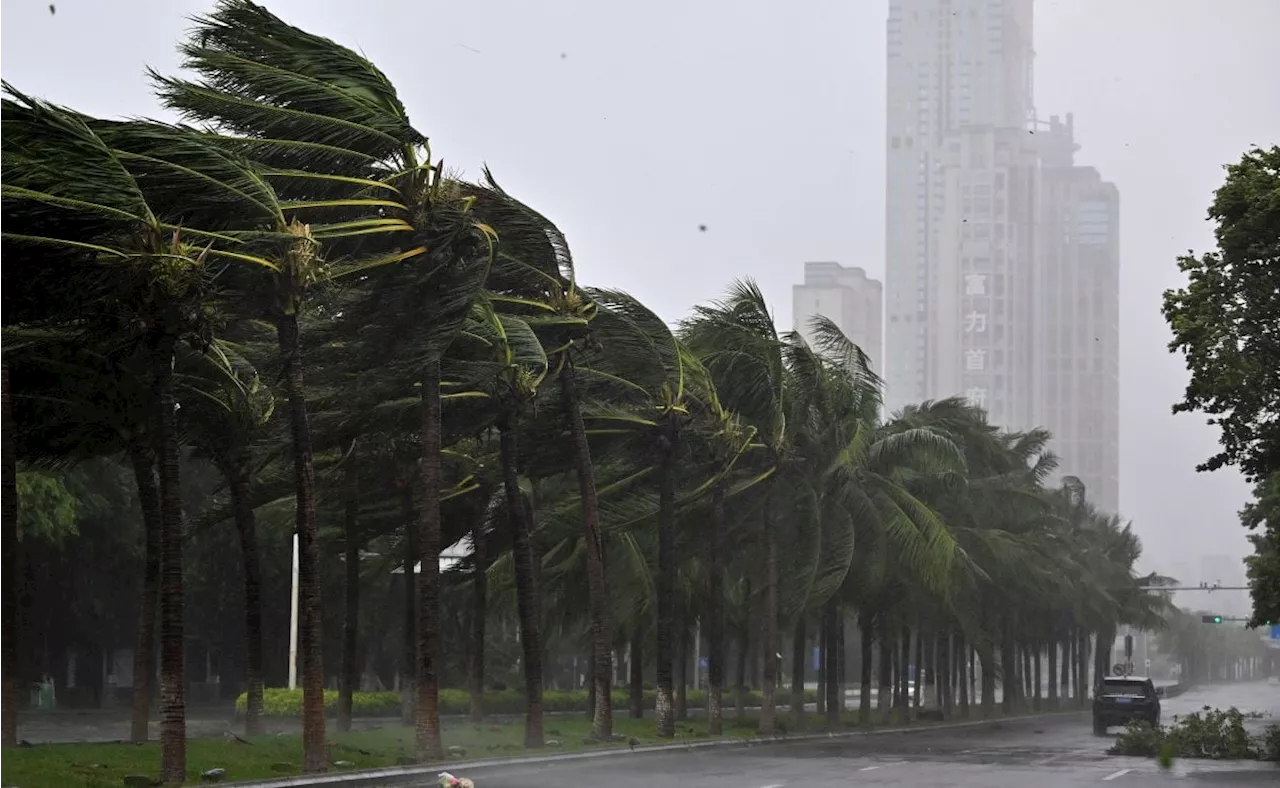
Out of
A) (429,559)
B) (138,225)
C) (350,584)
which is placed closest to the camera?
(138,225)

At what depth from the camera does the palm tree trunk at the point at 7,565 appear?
74.6 ft

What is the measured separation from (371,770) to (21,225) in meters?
8.96

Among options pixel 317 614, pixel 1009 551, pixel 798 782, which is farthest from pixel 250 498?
pixel 1009 551

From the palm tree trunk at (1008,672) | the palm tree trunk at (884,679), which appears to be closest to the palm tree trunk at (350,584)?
the palm tree trunk at (884,679)

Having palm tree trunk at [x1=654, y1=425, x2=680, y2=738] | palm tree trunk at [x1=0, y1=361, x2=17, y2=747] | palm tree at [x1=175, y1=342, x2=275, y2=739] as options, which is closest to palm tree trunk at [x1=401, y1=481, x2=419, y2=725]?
palm tree at [x1=175, y1=342, x2=275, y2=739]

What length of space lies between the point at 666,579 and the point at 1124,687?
56.6 ft

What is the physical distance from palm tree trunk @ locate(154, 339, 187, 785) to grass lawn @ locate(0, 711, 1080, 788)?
636 millimetres

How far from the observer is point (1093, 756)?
34281mm

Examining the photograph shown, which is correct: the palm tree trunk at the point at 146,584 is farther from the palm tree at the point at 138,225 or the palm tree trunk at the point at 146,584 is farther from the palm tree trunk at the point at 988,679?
the palm tree trunk at the point at 988,679

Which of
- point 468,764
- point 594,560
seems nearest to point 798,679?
point 594,560

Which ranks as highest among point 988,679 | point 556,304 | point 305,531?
point 556,304

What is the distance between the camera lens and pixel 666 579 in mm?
37438

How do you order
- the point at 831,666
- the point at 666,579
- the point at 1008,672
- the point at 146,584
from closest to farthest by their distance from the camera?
the point at 146,584 < the point at 666,579 < the point at 831,666 < the point at 1008,672

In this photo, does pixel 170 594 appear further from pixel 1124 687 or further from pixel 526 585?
pixel 1124 687
